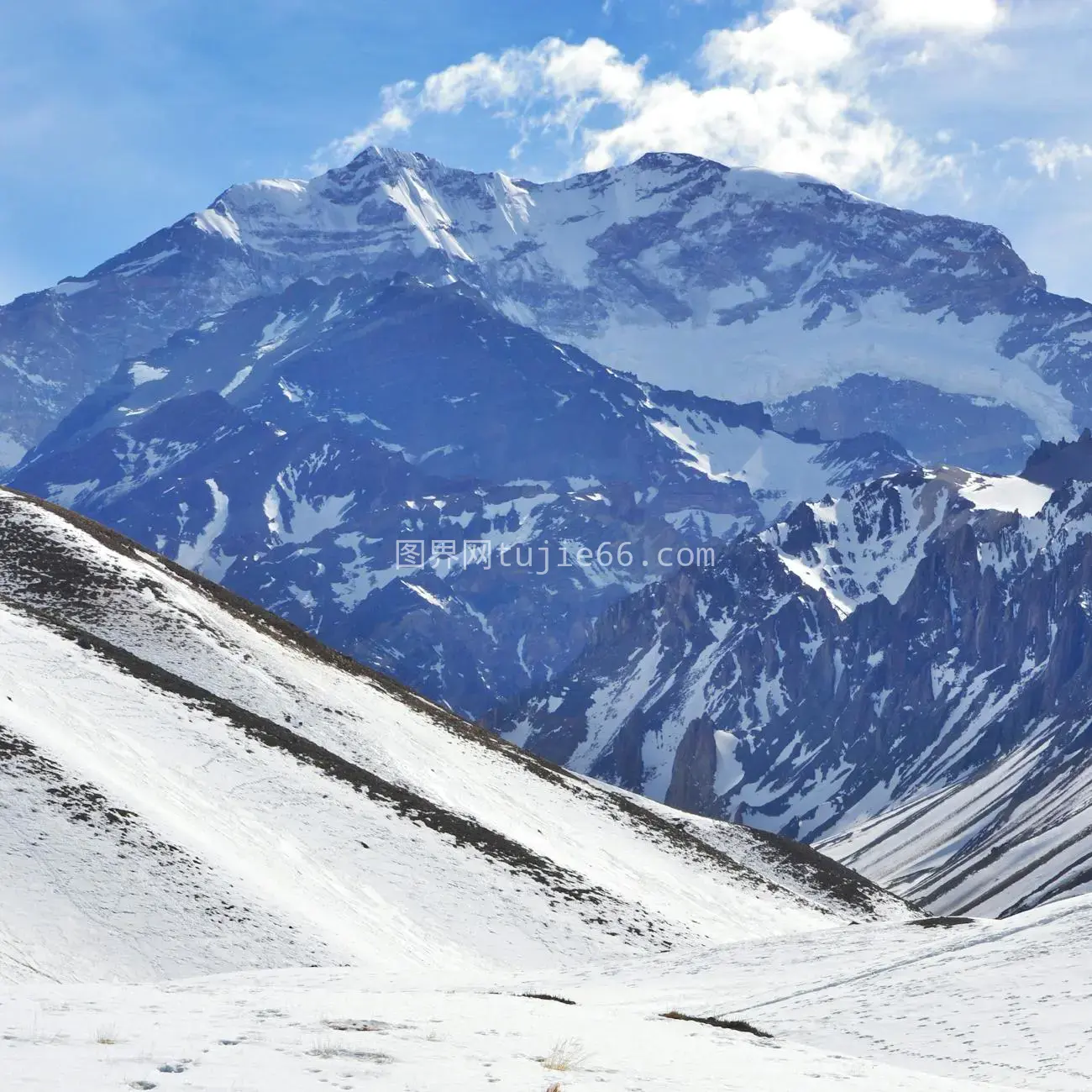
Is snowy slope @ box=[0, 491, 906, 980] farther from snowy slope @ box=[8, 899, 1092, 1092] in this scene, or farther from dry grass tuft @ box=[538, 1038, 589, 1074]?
dry grass tuft @ box=[538, 1038, 589, 1074]

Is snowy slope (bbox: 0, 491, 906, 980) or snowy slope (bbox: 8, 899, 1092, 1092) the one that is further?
snowy slope (bbox: 0, 491, 906, 980)

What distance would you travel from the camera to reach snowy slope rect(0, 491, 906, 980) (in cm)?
4347

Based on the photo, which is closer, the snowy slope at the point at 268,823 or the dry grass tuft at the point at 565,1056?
the dry grass tuft at the point at 565,1056

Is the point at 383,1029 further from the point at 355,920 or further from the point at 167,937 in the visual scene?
the point at 355,920

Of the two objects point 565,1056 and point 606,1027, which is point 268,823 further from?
point 565,1056

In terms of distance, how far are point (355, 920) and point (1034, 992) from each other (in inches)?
875

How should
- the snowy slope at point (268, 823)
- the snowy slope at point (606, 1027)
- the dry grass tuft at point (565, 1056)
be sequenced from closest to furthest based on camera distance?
1. the snowy slope at point (606, 1027)
2. the dry grass tuft at point (565, 1056)
3. the snowy slope at point (268, 823)

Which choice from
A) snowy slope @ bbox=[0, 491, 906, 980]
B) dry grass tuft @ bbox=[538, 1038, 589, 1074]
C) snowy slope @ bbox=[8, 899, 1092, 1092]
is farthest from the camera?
snowy slope @ bbox=[0, 491, 906, 980]

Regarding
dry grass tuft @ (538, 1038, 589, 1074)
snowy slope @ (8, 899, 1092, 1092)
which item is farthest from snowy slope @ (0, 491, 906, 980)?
dry grass tuft @ (538, 1038, 589, 1074)

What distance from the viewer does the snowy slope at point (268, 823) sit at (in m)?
43.5

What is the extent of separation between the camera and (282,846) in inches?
2056

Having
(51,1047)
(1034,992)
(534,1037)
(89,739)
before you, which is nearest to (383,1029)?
(534,1037)

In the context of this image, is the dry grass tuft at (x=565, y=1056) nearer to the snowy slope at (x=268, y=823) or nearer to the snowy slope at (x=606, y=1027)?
the snowy slope at (x=606, y=1027)

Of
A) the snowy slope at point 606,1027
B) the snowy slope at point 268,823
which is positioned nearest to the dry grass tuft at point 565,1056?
the snowy slope at point 606,1027
